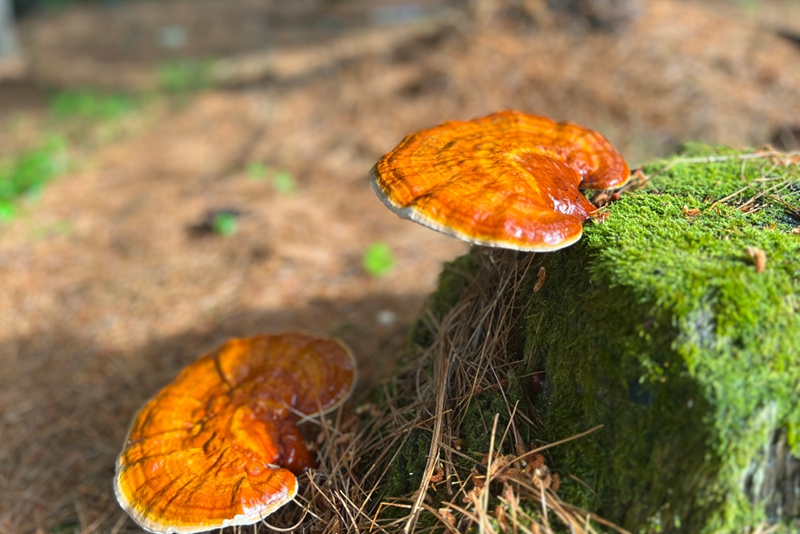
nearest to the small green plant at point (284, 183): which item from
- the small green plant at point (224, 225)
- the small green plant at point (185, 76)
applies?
the small green plant at point (224, 225)

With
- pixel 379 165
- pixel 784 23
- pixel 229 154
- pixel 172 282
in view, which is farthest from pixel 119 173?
pixel 784 23

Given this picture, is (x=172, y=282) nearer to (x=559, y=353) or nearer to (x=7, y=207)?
(x=7, y=207)

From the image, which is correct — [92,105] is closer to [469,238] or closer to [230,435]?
[230,435]

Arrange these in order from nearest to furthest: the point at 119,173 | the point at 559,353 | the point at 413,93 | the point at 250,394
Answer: the point at 559,353, the point at 250,394, the point at 119,173, the point at 413,93

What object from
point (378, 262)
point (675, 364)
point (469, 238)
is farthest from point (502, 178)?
point (378, 262)

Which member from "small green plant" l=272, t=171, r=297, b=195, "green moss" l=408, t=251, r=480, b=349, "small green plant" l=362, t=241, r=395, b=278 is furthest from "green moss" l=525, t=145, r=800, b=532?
"small green plant" l=272, t=171, r=297, b=195
